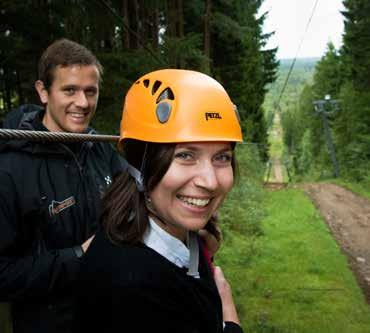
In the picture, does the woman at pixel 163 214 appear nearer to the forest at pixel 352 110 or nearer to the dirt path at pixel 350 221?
the dirt path at pixel 350 221

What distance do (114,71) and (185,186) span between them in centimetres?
633

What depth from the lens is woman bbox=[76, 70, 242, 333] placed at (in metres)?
1.39

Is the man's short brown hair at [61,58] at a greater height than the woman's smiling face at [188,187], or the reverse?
the man's short brown hair at [61,58]

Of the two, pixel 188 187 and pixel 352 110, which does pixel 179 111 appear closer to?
pixel 188 187

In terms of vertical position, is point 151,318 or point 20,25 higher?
point 20,25

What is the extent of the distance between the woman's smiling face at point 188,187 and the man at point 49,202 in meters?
0.48

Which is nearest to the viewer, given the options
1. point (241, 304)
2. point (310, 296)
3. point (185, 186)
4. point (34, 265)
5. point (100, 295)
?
point (100, 295)

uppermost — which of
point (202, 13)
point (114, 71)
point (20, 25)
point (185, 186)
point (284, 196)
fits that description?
point (202, 13)

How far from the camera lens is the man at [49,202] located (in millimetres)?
1773

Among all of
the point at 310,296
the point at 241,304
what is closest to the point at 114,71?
the point at 241,304

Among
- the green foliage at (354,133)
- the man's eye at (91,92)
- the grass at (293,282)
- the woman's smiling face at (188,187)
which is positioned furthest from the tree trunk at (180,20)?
the green foliage at (354,133)

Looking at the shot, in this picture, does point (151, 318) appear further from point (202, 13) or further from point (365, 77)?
point (365, 77)

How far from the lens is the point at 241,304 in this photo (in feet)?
21.6

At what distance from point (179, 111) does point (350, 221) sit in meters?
13.3
